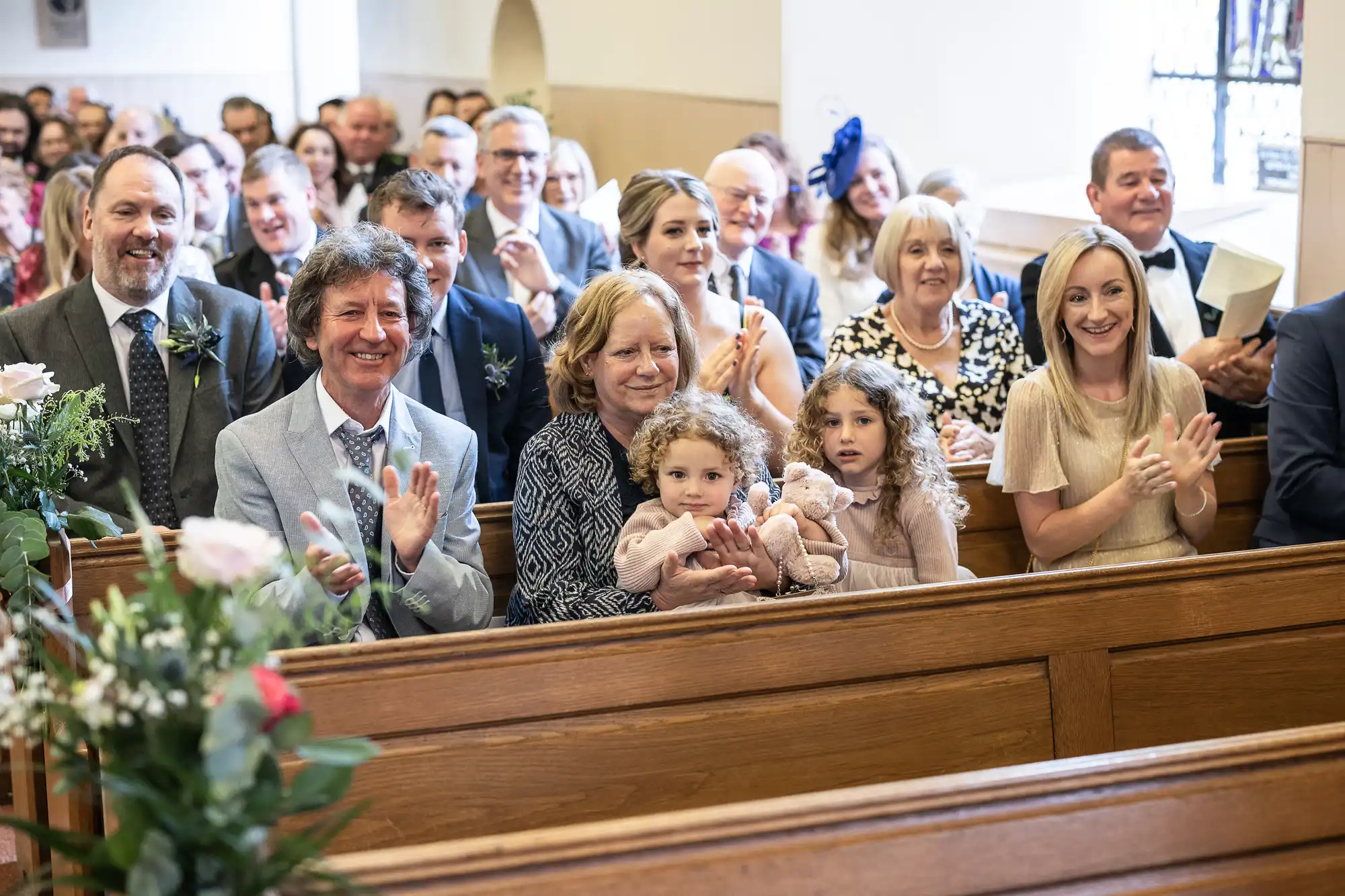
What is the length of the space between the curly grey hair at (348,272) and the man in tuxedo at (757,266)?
184cm

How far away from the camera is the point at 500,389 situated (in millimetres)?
4266

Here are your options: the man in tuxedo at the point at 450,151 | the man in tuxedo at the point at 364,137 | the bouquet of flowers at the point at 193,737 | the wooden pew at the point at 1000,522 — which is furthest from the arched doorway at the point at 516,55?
the bouquet of flowers at the point at 193,737

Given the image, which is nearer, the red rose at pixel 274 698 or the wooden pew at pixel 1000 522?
the red rose at pixel 274 698

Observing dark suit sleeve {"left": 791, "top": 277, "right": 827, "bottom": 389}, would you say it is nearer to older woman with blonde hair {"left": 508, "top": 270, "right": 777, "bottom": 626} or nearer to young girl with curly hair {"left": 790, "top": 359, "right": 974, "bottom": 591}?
young girl with curly hair {"left": 790, "top": 359, "right": 974, "bottom": 591}

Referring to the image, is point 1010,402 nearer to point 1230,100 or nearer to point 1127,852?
point 1127,852

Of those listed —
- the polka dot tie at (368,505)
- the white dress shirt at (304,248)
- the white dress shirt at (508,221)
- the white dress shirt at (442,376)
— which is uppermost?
the white dress shirt at (508,221)

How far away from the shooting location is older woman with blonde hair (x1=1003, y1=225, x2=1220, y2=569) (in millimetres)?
3865

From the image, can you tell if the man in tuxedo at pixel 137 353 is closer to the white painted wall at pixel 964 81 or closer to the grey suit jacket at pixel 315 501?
the grey suit jacket at pixel 315 501

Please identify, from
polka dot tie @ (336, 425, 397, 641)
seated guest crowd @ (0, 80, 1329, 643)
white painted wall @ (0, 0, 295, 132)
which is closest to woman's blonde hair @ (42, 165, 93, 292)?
seated guest crowd @ (0, 80, 1329, 643)

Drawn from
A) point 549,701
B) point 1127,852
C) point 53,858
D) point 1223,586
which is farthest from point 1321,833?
point 53,858

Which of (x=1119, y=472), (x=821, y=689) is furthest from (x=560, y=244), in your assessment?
(x=821, y=689)

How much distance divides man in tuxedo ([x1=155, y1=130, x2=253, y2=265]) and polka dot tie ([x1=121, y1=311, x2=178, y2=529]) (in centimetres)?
309

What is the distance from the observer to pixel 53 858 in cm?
297

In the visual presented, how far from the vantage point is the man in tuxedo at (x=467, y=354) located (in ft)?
13.8
